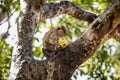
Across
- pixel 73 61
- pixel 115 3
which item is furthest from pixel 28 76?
pixel 115 3

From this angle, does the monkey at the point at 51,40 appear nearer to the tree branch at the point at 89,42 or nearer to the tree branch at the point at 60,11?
the tree branch at the point at 89,42

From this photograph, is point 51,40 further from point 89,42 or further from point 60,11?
point 60,11

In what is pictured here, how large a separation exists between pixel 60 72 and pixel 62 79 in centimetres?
7

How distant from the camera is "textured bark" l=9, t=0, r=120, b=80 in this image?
Answer: 107 inches

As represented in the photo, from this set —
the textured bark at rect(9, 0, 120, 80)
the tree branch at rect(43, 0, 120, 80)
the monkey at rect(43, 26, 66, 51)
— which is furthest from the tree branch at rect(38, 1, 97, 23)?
the tree branch at rect(43, 0, 120, 80)

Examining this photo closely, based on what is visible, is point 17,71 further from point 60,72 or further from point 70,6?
point 70,6

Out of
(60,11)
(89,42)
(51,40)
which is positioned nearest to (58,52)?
(51,40)

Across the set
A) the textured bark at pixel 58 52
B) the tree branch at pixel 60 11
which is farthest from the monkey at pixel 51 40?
the tree branch at pixel 60 11

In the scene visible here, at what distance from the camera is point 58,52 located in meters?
2.95

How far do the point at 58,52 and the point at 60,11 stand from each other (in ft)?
2.30

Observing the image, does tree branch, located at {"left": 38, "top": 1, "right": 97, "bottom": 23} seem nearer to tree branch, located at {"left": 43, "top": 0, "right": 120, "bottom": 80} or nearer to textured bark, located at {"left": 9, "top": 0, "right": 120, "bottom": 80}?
textured bark, located at {"left": 9, "top": 0, "right": 120, "bottom": 80}

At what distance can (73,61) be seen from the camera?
292 centimetres

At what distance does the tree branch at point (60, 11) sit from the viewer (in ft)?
10.7

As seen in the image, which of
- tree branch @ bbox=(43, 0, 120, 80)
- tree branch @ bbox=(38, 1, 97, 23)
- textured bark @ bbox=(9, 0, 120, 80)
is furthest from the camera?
tree branch @ bbox=(38, 1, 97, 23)
